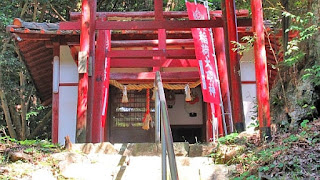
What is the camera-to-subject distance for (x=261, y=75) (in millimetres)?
5012

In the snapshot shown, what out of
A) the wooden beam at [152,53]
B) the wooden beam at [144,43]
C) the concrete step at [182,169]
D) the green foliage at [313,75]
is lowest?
the concrete step at [182,169]

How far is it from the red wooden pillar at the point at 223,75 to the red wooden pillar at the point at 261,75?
189 centimetres

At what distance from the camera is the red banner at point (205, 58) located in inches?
286

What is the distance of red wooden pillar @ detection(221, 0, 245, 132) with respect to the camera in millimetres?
6308

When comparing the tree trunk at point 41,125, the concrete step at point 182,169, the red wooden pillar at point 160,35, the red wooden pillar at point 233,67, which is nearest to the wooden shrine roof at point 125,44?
the red wooden pillar at point 160,35

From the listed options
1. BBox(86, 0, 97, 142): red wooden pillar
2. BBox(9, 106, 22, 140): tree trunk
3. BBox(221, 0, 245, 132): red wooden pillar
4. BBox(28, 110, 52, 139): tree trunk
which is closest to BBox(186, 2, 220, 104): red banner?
BBox(221, 0, 245, 132): red wooden pillar

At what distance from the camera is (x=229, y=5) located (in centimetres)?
669

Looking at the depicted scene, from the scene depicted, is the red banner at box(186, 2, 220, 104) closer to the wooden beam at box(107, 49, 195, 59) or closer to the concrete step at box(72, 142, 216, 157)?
the wooden beam at box(107, 49, 195, 59)

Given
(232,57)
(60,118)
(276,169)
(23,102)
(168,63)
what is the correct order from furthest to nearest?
(23,102)
(60,118)
(168,63)
(232,57)
(276,169)

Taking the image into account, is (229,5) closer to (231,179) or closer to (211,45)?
(211,45)

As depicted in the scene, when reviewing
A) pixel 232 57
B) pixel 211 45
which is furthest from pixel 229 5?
pixel 211 45

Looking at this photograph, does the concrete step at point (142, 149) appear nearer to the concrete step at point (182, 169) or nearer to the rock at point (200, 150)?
the rock at point (200, 150)

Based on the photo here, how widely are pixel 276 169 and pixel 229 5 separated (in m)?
3.66

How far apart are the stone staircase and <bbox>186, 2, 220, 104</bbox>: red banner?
2.12 metres
